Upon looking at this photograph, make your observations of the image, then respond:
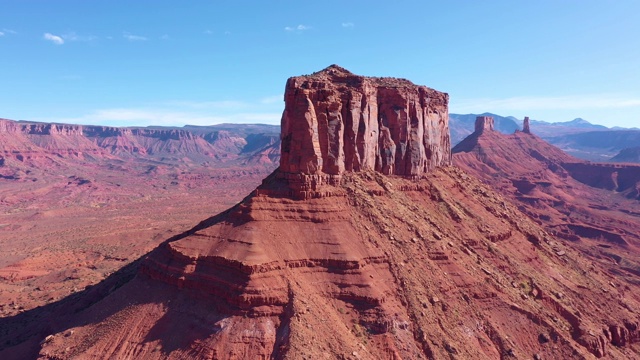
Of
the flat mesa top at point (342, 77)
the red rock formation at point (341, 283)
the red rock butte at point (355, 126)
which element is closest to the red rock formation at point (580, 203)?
the red rock formation at point (341, 283)

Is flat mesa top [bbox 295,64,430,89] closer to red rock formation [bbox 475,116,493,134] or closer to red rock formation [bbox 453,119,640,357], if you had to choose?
red rock formation [bbox 453,119,640,357]

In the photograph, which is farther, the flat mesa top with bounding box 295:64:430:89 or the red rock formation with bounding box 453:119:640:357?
the flat mesa top with bounding box 295:64:430:89

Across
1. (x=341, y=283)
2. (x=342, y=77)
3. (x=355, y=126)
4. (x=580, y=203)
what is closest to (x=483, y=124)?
(x=580, y=203)

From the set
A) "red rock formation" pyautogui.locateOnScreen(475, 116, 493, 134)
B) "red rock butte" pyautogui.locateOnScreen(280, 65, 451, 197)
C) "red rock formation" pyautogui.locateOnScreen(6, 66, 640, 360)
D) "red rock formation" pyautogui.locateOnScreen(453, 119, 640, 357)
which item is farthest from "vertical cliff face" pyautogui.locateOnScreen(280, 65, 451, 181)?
"red rock formation" pyautogui.locateOnScreen(475, 116, 493, 134)

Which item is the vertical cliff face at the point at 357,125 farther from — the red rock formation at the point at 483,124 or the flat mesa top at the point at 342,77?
the red rock formation at the point at 483,124

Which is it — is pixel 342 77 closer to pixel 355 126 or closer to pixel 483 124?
pixel 355 126

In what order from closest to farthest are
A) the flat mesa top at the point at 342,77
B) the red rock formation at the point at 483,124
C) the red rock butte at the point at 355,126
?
the red rock butte at the point at 355,126 → the flat mesa top at the point at 342,77 → the red rock formation at the point at 483,124

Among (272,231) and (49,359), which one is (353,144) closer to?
(272,231)
